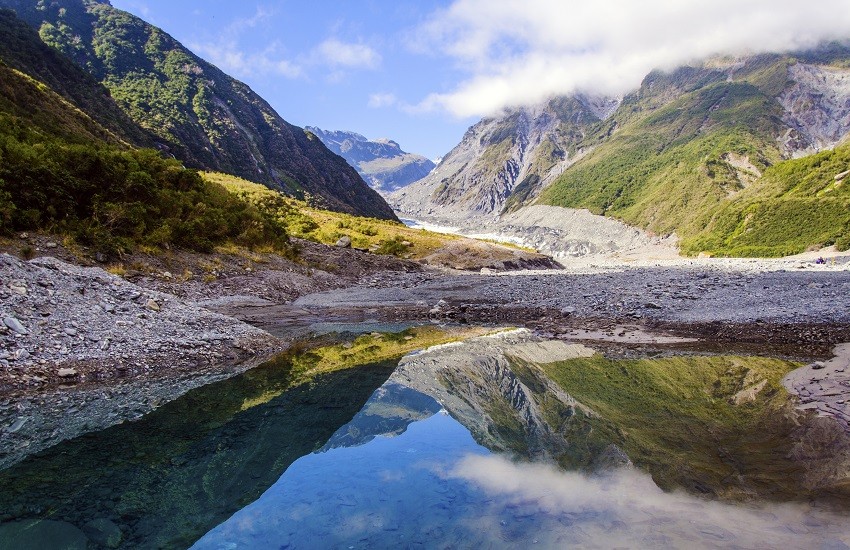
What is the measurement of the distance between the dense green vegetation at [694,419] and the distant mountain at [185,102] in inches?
3193

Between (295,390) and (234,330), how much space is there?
21.2 feet

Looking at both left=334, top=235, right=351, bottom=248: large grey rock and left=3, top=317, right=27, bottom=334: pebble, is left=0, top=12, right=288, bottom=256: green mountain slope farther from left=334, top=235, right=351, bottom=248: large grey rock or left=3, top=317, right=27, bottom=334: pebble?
left=3, top=317, right=27, bottom=334: pebble

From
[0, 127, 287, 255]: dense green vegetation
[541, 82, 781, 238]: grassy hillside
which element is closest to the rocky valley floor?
[0, 127, 287, 255]: dense green vegetation

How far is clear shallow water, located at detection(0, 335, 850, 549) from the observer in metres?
6.28

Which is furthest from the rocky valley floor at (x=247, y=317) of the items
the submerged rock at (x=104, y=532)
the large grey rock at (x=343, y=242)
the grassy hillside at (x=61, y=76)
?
the grassy hillside at (x=61, y=76)

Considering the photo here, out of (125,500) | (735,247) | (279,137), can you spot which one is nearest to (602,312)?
(125,500)

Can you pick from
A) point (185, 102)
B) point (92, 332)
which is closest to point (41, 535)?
point (92, 332)

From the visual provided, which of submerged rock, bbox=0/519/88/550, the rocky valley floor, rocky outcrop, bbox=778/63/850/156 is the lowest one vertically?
submerged rock, bbox=0/519/88/550

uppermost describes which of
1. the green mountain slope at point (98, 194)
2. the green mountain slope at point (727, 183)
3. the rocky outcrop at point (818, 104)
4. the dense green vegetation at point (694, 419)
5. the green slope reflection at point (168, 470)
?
the rocky outcrop at point (818, 104)

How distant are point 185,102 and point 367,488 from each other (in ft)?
379

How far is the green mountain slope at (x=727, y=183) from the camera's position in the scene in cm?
6500

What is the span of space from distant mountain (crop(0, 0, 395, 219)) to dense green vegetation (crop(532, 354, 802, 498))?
81102 millimetres

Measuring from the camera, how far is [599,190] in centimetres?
17062

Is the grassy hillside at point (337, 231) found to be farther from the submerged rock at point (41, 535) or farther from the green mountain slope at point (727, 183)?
the green mountain slope at point (727, 183)
